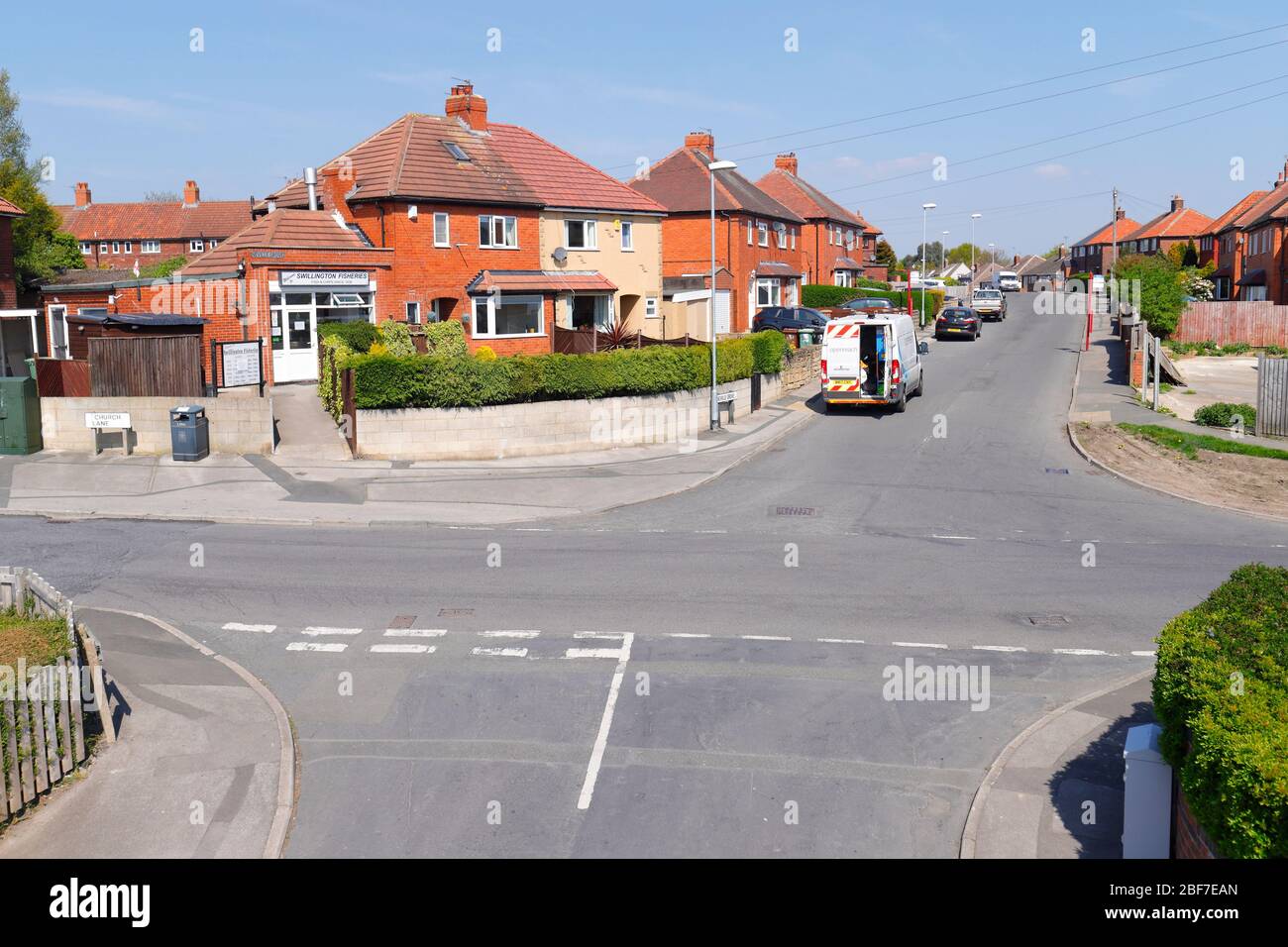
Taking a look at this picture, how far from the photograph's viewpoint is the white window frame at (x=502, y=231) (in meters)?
35.8

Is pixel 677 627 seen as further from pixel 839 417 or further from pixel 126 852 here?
pixel 839 417

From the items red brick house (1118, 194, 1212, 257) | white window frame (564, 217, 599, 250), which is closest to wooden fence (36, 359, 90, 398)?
white window frame (564, 217, 599, 250)

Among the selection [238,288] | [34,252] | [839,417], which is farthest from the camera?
[34,252]

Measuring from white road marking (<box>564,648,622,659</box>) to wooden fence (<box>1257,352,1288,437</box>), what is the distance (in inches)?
858

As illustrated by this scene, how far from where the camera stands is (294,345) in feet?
99.1

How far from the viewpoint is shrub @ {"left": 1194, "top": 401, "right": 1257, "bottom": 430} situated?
28375mm

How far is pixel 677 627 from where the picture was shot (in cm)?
1394

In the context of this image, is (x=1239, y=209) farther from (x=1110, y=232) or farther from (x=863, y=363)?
(x=863, y=363)

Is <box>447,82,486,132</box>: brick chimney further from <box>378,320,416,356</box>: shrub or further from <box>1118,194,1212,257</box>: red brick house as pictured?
<box>1118,194,1212,257</box>: red brick house

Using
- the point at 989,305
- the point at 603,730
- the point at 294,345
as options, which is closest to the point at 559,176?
the point at 294,345

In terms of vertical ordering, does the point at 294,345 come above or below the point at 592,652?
above

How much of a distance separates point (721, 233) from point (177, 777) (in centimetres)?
4084
